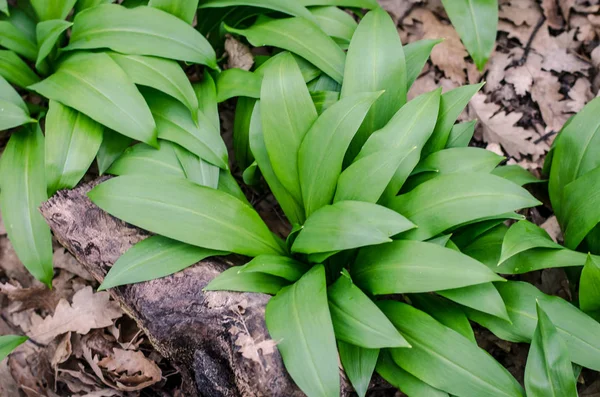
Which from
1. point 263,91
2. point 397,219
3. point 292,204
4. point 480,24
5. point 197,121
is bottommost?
point 292,204

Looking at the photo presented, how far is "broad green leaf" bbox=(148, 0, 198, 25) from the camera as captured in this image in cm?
226

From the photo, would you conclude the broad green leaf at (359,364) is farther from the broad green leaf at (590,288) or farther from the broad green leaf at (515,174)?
the broad green leaf at (515,174)

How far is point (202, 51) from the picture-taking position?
222 centimetres

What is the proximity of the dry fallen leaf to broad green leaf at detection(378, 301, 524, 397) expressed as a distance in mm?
1277

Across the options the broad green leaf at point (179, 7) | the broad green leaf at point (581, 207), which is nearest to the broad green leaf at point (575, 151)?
the broad green leaf at point (581, 207)

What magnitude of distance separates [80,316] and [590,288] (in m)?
2.11

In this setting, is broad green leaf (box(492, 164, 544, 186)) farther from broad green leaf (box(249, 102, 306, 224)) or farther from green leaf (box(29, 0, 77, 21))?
green leaf (box(29, 0, 77, 21))

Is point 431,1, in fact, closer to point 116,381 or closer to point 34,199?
point 34,199

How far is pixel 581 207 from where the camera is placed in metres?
1.97

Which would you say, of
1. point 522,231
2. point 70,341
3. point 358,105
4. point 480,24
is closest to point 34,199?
point 70,341

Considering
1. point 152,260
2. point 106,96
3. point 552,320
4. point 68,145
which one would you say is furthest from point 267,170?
point 552,320

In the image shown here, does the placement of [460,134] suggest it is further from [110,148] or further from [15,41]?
[15,41]

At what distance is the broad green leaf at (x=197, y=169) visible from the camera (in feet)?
6.95

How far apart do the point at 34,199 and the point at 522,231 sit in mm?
1998
